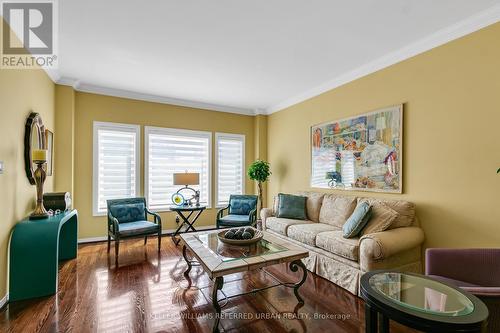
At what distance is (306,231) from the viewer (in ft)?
10.6

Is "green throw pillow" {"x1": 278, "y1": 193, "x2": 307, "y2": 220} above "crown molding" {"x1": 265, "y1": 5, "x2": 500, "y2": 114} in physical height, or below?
below

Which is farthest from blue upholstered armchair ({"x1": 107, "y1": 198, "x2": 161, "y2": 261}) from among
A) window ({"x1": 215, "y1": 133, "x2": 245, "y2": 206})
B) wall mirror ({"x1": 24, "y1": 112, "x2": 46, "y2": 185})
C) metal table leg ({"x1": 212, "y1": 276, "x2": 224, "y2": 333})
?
metal table leg ({"x1": 212, "y1": 276, "x2": 224, "y2": 333})

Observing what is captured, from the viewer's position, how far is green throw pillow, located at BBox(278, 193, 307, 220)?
395cm

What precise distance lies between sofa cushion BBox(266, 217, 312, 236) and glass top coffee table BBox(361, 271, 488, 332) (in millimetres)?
1892

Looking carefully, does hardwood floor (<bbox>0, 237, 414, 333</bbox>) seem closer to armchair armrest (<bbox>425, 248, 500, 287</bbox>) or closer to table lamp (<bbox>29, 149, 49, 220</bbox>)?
armchair armrest (<bbox>425, 248, 500, 287</bbox>)

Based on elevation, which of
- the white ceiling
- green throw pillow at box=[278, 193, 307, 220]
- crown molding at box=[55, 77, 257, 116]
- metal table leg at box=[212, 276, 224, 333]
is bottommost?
metal table leg at box=[212, 276, 224, 333]

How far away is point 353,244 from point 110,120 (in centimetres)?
448

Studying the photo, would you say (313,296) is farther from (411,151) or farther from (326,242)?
(411,151)

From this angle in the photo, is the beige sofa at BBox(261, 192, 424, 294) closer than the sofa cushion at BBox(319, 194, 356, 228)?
Yes

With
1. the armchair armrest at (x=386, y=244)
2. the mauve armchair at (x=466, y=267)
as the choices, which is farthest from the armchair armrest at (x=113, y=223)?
the mauve armchair at (x=466, y=267)

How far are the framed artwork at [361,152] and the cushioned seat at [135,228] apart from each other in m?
2.85

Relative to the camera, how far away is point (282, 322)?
81.9 inches

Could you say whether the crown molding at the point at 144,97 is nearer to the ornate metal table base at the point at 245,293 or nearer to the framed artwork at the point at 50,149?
the framed artwork at the point at 50,149

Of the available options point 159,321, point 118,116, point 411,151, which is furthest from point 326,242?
point 118,116
